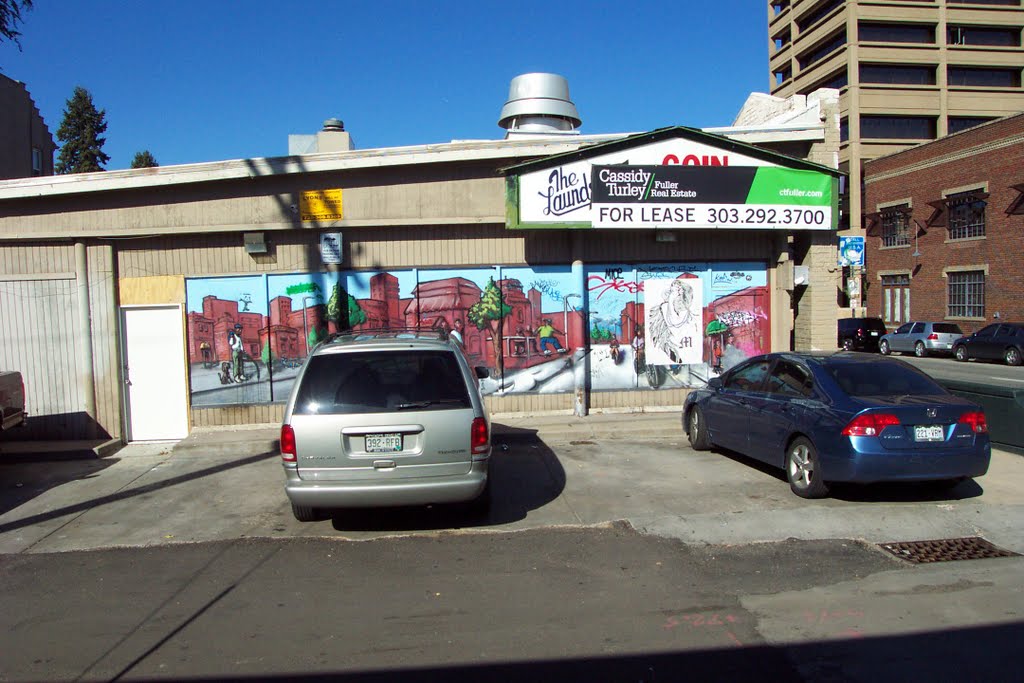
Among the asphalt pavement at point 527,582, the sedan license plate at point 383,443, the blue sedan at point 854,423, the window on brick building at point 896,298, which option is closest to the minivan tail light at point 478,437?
the sedan license plate at point 383,443

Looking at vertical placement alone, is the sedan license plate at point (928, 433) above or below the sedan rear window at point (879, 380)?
below

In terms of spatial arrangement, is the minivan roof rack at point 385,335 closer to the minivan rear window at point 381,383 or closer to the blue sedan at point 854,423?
the minivan rear window at point 381,383

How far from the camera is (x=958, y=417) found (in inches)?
287

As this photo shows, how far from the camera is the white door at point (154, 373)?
39.7 feet

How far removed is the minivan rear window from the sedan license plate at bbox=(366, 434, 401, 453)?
22 cm

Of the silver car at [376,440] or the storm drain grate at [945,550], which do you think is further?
the silver car at [376,440]

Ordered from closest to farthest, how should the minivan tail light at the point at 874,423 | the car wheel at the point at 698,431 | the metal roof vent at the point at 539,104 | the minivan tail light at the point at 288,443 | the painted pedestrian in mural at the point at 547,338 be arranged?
the minivan tail light at the point at 288,443
the minivan tail light at the point at 874,423
the car wheel at the point at 698,431
the painted pedestrian in mural at the point at 547,338
the metal roof vent at the point at 539,104

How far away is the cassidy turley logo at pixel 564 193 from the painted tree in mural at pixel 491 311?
1579mm

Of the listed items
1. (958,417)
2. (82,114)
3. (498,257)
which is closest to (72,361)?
(498,257)

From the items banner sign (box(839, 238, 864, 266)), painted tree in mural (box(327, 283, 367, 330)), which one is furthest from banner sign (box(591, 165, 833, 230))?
banner sign (box(839, 238, 864, 266))

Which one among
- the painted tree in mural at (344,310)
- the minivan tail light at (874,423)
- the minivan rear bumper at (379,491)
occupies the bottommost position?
the minivan rear bumper at (379,491)

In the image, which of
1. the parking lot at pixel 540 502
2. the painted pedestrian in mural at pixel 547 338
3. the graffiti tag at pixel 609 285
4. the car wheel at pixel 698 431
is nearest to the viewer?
the parking lot at pixel 540 502

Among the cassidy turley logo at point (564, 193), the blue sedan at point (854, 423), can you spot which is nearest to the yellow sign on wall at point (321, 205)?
the cassidy turley logo at point (564, 193)

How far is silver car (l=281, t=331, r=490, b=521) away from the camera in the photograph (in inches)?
257
